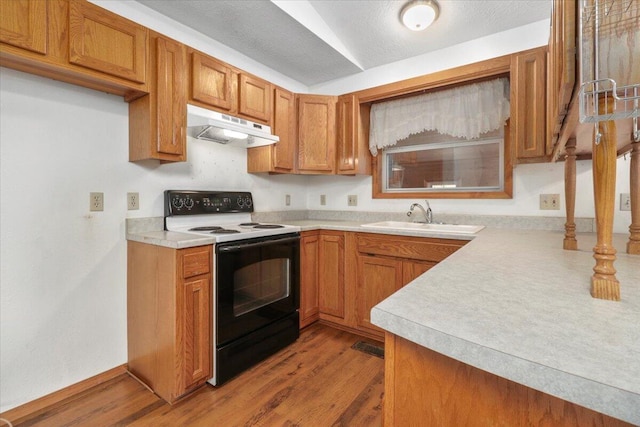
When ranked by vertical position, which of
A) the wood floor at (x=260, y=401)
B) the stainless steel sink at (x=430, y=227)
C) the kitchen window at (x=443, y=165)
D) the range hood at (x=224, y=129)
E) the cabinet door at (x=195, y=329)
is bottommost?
the wood floor at (x=260, y=401)

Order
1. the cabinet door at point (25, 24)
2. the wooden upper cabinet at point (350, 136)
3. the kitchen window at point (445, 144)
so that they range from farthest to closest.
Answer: the wooden upper cabinet at point (350, 136) → the kitchen window at point (445, 144) → the cabinet door at point (25, 24)

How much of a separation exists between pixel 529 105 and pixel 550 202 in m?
0.72

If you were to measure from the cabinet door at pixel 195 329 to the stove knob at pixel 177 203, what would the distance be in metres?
0.68

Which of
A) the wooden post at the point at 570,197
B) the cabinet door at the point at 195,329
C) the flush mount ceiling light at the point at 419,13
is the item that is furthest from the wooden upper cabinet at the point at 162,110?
the wooden post at the point at 570,197

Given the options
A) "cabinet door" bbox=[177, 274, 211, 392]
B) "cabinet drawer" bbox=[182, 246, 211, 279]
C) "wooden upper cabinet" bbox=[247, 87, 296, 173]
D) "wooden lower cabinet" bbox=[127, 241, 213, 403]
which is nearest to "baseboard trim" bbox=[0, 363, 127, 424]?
"wooden lower cabinet" bbox=[127, 241, 213, 403]

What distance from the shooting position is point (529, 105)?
6.26 ft

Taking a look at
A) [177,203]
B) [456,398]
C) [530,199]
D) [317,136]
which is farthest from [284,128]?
[456,398]

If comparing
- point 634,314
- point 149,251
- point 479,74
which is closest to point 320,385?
point 149,251

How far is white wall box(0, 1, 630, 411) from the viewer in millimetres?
1520

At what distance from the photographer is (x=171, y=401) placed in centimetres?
161

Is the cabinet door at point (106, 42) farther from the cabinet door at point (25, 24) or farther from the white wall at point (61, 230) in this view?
the white wall at point (61, 230)

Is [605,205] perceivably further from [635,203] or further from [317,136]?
[317,136]

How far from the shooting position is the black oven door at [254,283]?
5.80 feet

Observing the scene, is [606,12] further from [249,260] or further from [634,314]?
[249,260]
